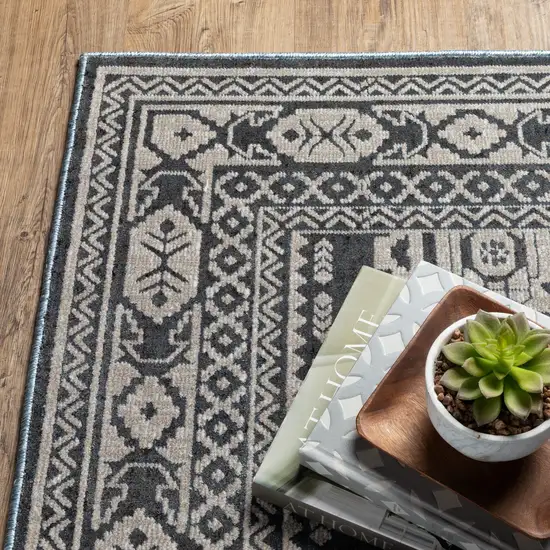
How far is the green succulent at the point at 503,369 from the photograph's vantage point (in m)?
0.79

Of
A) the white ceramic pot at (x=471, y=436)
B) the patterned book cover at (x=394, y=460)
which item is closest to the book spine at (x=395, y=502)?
the patterned book cover at (x=394, y=460)

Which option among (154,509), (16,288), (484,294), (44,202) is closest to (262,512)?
(154,509)

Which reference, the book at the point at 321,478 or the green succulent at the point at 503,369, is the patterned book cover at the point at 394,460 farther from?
the green succulent at the point at 503,369

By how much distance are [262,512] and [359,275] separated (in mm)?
357

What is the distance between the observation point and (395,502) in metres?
0.94

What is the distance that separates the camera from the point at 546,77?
1.43 metres

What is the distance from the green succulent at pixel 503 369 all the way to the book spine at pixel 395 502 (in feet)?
0.61

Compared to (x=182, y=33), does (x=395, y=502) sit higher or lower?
lower

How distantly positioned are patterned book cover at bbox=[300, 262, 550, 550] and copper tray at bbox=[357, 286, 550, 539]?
0.11ft

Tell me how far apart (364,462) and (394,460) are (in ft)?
0.11

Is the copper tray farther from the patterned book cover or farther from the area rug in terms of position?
the area rug

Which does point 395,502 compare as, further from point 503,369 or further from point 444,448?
point 503,369

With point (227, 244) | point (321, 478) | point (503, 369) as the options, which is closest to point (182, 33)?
point (227, 244)

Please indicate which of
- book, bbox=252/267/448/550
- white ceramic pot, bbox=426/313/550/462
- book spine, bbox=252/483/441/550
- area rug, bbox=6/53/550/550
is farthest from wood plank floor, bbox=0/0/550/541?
white ceramic pot, bbox=426/313/550/462
